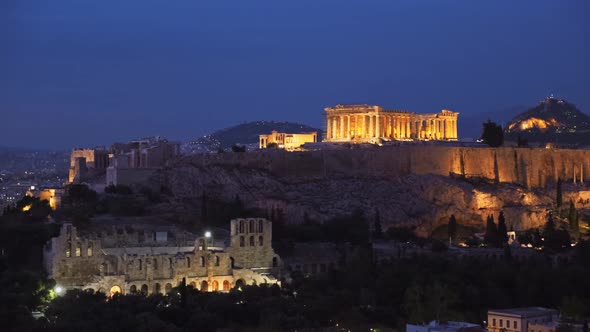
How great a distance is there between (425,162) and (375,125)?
747 cm

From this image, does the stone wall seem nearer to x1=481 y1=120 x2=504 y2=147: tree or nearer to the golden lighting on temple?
x1=481 y1=120 x2=504 y2=147: tree

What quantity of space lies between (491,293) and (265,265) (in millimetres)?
8500

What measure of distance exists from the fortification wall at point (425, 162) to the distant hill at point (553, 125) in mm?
21461

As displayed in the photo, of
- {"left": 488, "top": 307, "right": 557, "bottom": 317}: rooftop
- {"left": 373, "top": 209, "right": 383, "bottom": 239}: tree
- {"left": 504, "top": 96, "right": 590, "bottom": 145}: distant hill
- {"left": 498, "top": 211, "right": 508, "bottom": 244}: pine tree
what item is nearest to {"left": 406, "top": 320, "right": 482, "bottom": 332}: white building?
{"left": 488, "top": 307, "right": 557, "bottom": 317}: rooftop

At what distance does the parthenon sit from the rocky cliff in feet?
20.7

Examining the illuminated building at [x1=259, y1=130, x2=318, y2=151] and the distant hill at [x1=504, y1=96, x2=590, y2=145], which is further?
the distant hill at [x1=504, y1=96, x2=590, y2=145]

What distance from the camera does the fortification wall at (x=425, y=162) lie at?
6134cm

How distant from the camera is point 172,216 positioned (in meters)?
50.8

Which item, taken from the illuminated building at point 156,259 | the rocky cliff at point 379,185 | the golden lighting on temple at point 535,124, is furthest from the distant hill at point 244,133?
the illuminated building at point 156,259

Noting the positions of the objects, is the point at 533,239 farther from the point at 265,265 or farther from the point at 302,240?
the point at 265,265

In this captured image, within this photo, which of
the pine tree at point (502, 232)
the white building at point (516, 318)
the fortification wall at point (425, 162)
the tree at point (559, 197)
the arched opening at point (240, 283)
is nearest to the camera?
the white building at point (516, 318)

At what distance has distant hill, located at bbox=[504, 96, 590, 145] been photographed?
317 feet

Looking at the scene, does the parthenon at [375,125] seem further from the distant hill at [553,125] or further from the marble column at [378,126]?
the distant hill at [553,125]

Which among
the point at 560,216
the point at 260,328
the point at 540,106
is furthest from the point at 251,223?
the point at 540,106
